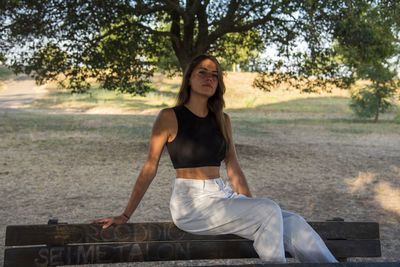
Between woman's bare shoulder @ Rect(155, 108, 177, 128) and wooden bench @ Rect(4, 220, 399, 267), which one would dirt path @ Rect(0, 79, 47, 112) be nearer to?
woman's bare shoulder @ Rect(155, 108, 177, 128)

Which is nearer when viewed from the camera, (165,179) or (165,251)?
(165,251)

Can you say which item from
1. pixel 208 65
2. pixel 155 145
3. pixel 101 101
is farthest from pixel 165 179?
pixel 101 101

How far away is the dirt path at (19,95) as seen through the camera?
3247 centimetres

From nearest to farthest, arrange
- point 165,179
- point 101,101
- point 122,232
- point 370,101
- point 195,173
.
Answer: point 122,232 → point 195,173 → point 165,179 → point 370,101 → point 101,101

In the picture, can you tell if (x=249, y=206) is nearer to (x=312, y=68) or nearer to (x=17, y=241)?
(x=17, y=241)

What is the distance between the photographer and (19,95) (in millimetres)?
40812

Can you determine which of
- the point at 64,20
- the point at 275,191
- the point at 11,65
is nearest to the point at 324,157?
the point at 275,191

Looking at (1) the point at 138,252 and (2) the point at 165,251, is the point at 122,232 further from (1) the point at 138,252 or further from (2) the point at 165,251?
(2) the point at 165,251

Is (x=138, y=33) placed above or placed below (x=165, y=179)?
above

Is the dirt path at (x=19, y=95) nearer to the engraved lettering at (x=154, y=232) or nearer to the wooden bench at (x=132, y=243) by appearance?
the wooden bench at (x=132, y=243)

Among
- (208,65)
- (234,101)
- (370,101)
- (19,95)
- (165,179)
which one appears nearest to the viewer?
(208,65)

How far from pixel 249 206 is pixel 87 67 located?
9546 millimetres

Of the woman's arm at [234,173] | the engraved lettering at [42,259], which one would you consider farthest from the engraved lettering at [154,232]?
the woman's arm at [234,173]

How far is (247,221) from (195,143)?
2.16ft
